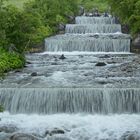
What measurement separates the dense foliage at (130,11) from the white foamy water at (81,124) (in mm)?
17868

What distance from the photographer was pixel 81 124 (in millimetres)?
18859

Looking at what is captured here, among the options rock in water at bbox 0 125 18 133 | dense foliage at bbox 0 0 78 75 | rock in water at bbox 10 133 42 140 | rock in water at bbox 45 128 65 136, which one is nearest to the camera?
rock in water at bbox 10 133 42 140

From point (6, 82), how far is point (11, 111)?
358cm

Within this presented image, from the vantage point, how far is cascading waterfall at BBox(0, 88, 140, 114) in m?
20.6

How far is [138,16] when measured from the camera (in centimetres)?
3612

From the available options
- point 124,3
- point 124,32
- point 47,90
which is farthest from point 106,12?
point 47,90

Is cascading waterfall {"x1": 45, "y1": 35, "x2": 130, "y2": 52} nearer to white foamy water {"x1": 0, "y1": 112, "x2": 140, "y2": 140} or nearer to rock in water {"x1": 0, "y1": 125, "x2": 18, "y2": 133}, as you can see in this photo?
white foamy water {"x1": 0, "y1": 112, "x2": 140, "y2": 140}

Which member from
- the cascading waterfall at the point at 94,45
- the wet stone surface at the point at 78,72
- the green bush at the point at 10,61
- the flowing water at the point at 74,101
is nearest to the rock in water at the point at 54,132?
the flowing water at the point at 74,101

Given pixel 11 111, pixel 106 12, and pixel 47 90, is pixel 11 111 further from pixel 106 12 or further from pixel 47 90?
pixel 106 12

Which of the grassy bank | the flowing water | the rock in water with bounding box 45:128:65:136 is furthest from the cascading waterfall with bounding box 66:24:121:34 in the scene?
the rock in water with bounding box 45:128:65:136

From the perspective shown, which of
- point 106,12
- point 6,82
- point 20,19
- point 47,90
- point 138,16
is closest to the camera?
point 47,90

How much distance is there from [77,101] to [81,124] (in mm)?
2002

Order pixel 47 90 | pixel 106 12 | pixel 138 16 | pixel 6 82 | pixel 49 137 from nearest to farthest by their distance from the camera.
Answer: pixel 49 137, pixel 47 90, pixel 6 82, pixel 138 16, pixel 106 12

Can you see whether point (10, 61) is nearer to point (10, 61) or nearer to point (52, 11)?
point (10, 61)
